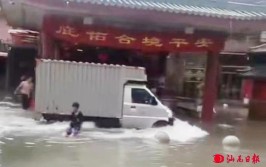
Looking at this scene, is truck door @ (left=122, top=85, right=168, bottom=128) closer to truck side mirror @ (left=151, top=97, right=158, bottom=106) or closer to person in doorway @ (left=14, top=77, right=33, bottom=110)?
truck side mirror @ (left=151, top=97, right=158, bottom=106)

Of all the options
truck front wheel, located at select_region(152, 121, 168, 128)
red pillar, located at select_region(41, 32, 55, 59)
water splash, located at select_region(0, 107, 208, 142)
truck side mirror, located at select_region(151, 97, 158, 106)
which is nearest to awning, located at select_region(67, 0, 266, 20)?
red pillar, located at select_region(41, 32, 55, 59)

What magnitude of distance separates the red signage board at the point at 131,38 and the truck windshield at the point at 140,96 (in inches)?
97.0

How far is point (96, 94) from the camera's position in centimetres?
1759

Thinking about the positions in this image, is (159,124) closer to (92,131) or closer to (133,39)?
(92,131)

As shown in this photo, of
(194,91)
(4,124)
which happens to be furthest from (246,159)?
(194,91)

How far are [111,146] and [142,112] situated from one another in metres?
3.40

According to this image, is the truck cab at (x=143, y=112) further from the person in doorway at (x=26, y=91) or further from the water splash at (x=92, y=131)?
the person in doorway at (x=26, y=91)

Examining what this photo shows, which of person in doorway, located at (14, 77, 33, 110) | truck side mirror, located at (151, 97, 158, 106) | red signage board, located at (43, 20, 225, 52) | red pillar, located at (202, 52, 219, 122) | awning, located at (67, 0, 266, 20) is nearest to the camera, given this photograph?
truck side mirror, located at (151, 97, 158, 106)

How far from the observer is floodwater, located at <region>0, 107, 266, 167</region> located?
11992 mm

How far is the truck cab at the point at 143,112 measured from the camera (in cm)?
1723

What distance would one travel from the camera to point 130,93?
17.6m

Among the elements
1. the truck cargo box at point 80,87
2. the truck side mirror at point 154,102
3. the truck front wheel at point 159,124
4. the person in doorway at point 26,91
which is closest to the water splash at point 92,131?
the truck front wheel at point 159,124

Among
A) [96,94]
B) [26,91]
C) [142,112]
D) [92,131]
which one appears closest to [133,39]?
[96,94]

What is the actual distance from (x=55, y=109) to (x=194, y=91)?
20085mm
